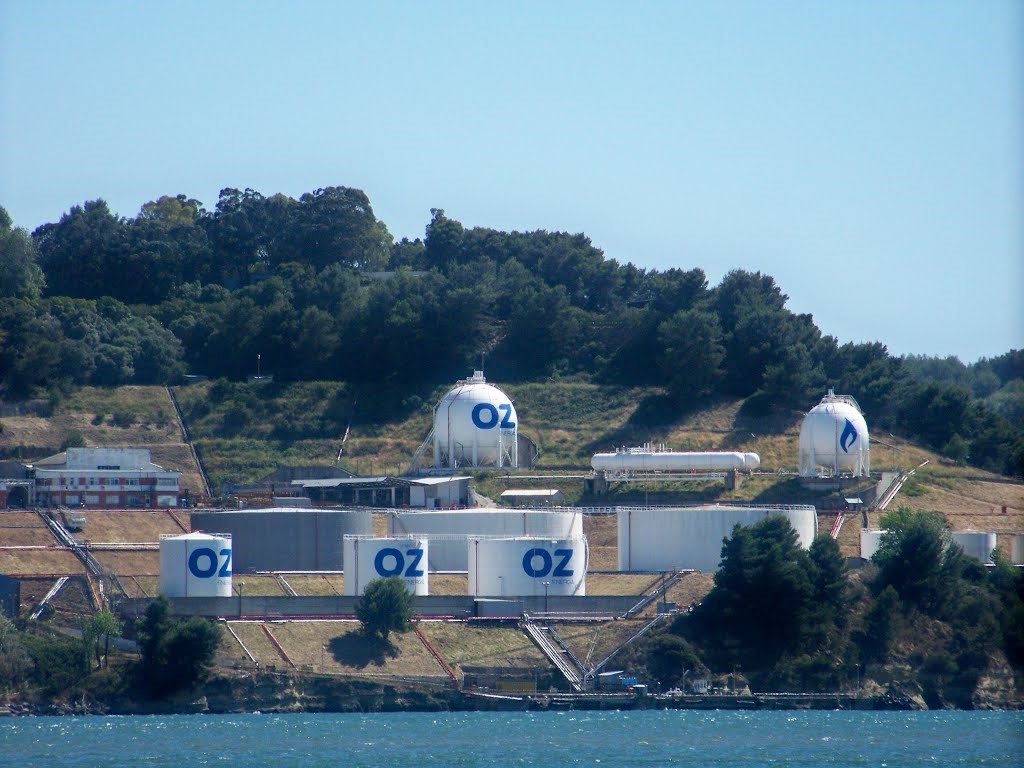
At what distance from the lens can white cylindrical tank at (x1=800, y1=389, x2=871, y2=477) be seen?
10425 centimetres

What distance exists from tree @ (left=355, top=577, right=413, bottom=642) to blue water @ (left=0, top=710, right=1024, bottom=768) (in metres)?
5.06

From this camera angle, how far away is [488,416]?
10844 centimetres

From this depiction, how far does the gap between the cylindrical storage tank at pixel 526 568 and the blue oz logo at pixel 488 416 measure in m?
22.7

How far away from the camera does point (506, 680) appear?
76.7 metres

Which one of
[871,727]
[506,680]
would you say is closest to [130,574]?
[506,680]

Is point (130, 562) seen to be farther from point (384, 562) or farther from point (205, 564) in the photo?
point (384, 562)

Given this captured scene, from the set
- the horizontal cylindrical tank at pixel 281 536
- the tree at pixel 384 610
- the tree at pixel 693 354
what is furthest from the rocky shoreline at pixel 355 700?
the tree at pixel 693 354

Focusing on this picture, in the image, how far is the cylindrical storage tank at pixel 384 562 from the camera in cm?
8406

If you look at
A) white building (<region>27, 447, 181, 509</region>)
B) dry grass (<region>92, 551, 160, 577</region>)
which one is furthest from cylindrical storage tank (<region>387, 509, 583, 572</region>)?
white building (<region>27, 447, 181, 509</region>)

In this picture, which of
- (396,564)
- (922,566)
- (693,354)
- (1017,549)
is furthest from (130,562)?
(693,354)

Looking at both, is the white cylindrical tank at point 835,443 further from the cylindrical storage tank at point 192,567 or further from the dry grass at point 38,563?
the dry grass at point 38,563

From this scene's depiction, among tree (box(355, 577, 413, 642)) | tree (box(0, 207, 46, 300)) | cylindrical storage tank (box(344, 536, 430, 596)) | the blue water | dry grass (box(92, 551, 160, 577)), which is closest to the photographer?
the blue water

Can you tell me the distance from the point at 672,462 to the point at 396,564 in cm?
2416

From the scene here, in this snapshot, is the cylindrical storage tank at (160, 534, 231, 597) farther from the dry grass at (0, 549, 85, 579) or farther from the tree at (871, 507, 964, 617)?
the tree at (871, 507, 964, 617)
